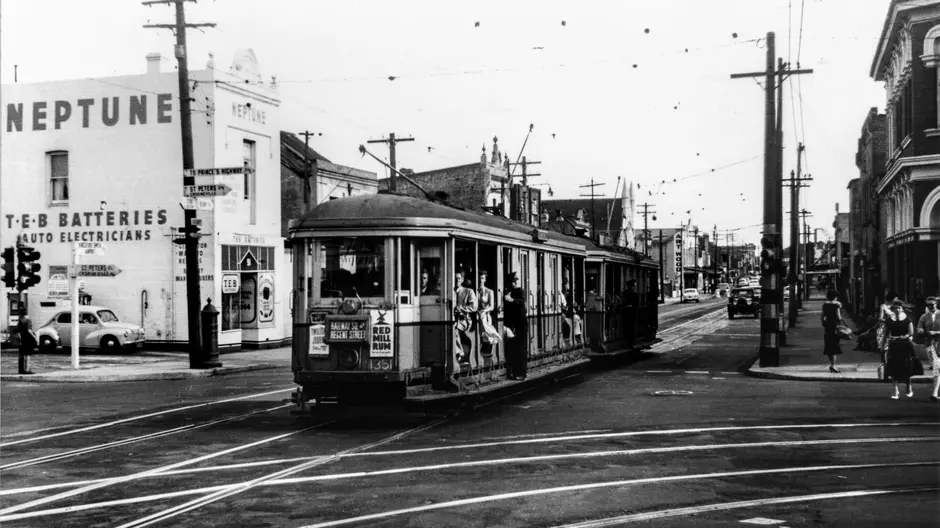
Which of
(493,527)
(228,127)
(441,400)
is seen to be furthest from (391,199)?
(228,127)

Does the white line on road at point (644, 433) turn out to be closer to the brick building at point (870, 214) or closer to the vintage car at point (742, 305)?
the brick building at point (870, 214)

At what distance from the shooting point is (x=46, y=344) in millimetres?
32750

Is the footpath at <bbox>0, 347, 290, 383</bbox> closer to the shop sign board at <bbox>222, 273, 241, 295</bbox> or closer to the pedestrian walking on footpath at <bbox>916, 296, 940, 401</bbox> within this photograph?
the shop sign board at <bbox>222, 273, 241, 295</bbox>

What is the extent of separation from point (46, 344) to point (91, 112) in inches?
297

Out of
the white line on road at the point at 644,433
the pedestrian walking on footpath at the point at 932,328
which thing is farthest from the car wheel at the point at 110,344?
the pedestrian walking on footpath at the point at 932,328

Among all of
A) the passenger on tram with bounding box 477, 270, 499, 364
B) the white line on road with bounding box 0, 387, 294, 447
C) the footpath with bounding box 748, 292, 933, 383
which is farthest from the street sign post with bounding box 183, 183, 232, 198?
the footpath with bounding box 748, 292, 933, 383

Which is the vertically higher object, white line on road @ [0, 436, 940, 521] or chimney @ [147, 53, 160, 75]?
chimney @ [147, 53, 160, 75]

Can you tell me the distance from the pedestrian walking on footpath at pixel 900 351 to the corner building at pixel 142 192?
21126mm

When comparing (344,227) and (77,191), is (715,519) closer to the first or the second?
(344,227)

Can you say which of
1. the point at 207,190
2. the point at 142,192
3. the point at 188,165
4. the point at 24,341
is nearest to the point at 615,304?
the point at 207,190

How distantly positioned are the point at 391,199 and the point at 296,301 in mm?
1889

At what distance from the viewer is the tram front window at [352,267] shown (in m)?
13.7

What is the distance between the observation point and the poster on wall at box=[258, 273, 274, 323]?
1372 inches

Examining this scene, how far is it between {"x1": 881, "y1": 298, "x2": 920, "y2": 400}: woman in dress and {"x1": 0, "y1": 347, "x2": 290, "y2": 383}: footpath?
1530cm
